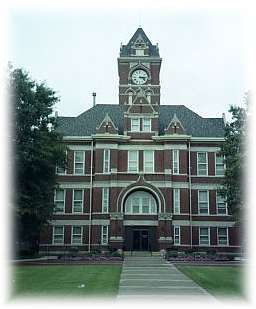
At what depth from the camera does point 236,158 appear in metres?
24.8

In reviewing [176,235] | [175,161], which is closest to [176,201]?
[176,235]

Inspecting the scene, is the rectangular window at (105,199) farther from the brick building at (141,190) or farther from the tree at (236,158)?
the tree at (236,158)

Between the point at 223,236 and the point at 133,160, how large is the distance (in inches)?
476

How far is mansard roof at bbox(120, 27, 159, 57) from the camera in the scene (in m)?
59.6

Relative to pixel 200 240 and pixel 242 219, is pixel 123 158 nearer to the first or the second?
pixel 200 240

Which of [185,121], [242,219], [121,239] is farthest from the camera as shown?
[185,121]

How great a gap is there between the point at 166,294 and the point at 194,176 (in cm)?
3407

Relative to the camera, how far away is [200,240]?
4747 cm

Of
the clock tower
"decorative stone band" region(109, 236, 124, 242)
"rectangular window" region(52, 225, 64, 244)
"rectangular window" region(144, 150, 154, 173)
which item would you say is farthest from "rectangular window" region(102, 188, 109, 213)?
the clock tower

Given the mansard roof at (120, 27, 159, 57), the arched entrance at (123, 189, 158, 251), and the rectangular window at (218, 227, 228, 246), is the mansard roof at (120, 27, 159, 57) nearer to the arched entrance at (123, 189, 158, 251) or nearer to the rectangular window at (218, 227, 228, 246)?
the arched entrance at (123, 189, 158, 251)

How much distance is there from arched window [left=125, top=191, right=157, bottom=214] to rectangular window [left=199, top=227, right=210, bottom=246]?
17.7ft

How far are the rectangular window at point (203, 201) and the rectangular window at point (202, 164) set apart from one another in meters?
1.99

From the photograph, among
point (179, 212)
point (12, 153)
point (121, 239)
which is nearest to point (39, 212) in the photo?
point (12, 153)

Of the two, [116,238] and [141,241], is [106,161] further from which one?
[141,241]
